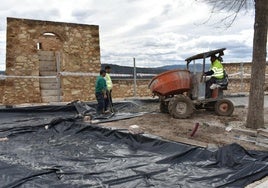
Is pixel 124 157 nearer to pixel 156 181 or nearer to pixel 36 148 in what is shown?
pixel 156 181

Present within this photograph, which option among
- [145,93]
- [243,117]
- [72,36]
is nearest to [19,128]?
[243,117]

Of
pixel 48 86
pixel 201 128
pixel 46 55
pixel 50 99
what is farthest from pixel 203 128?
Result: pixel 46 55

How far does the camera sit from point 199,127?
7359 mm

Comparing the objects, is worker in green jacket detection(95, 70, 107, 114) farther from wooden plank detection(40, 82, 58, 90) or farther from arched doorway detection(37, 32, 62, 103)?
wooden plank detection(40, 82, 58, 90)

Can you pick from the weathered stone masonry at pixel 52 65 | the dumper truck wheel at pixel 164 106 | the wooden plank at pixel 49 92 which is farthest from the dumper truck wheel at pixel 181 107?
the wooden plank at pixel 49 92

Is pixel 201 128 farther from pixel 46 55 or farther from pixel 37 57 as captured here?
pixel 46 55

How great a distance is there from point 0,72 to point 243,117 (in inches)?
403

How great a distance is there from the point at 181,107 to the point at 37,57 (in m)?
7.02

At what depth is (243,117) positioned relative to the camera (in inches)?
348

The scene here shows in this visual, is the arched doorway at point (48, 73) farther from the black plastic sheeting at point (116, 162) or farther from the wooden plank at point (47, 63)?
the black plastic sheeting at point (116, 162)

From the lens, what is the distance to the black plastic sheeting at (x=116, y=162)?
4207 millimetres

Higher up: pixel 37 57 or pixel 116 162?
pixel 37 57

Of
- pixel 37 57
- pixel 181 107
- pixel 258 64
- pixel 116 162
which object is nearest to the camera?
pixel 116 162

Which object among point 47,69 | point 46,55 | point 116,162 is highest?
point 46,55
